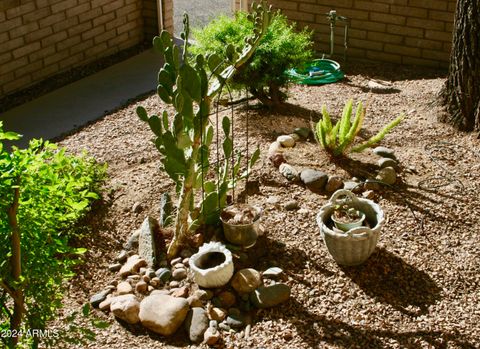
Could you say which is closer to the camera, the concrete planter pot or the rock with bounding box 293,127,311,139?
the concrete planter pot

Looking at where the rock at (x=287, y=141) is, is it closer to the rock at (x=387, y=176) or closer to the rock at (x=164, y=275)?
the rock at (x=387, y=176)

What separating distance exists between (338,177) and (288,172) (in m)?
0.36

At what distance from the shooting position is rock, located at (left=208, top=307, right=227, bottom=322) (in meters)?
3.93

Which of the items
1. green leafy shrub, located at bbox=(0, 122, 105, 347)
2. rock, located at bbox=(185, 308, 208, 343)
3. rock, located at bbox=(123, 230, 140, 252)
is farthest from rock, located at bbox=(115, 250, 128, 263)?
green leafy shrub, located at bbox=(0, 122, 105, 347)

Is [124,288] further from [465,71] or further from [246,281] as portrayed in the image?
[465,71]

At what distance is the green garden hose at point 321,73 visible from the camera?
7.17m

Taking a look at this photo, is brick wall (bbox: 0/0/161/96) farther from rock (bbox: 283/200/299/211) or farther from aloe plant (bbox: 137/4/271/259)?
rock (bbox: 283/200/299/211)

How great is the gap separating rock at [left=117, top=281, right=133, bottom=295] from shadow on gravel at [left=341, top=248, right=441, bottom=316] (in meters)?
1.28

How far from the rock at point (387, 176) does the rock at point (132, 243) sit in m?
1.71

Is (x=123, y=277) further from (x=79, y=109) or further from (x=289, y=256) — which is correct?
(x=79, y=109)

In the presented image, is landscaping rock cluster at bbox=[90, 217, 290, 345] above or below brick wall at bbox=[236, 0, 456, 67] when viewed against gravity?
below

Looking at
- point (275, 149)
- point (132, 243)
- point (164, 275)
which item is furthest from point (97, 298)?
point (275, 149)

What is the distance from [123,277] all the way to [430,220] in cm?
202

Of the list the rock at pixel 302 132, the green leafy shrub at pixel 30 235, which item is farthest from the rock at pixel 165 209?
the green leafy shrub at pixel 30 235
